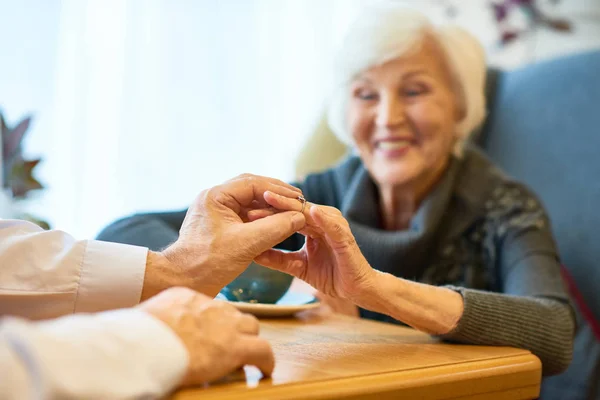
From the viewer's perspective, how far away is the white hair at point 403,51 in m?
1.41

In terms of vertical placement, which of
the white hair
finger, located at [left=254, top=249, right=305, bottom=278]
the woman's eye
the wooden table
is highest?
the white hair

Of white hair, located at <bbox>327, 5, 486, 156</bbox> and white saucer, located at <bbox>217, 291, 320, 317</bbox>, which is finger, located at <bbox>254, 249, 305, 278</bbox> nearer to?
white saucer, located at <bbox>217, 291, 320, 317</bbox>

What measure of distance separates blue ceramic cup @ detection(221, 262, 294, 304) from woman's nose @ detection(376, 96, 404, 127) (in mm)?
497

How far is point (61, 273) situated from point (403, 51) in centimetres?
93

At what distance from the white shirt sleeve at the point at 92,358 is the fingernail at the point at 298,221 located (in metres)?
0.27

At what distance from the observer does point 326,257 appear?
2.89 feet

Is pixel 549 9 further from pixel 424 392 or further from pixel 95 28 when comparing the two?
pixel 424 392

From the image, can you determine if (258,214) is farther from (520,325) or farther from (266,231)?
(520,325)

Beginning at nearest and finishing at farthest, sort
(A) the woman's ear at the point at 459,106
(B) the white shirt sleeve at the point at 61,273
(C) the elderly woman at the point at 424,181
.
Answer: (B) the white shirt sleeve at the point at 61,273 < (C) the elderly woman at the point at 424,181 < (A) the woman's ear at the point at 459,106

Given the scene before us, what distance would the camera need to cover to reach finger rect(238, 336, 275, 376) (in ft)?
1.94

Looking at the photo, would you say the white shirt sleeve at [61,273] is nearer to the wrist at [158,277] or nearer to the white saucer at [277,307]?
the wrist at [158,277]

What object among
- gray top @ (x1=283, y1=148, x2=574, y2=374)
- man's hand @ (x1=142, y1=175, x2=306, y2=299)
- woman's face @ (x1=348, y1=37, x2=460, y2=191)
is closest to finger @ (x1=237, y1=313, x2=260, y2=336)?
man's hand @ (x1=142, y1=175, x2=306, y2=299)

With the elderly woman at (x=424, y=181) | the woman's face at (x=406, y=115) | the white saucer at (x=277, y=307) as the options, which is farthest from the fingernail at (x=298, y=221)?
the woman's face at (x=406, y=115)

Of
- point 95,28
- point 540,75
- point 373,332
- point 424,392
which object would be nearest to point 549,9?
point 540,75
